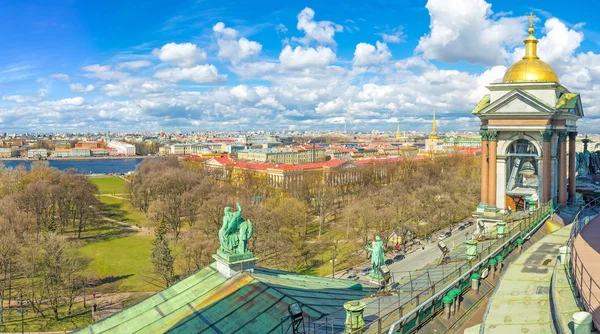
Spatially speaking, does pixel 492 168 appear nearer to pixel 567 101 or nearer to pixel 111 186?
pixel 567 101

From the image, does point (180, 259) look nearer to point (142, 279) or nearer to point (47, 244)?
point (142, 279)

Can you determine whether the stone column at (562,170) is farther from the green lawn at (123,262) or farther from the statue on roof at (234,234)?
the green lawn at (123,262)

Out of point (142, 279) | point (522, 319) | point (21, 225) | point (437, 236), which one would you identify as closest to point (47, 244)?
point (142, 279)

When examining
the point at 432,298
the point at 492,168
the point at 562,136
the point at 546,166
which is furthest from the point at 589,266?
the point at 562,136

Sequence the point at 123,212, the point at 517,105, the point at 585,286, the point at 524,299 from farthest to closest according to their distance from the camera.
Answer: the point at 123,212 → the point at 517,105 → the point at 524,299 → the point at 585,286

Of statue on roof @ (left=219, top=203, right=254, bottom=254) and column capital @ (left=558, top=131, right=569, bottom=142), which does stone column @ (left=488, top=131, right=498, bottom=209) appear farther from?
statue on roof @ (left=219, top=203, right=254, bottom=254)
